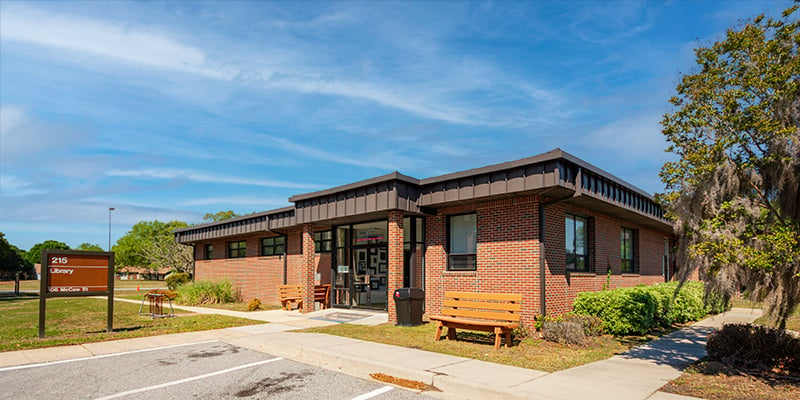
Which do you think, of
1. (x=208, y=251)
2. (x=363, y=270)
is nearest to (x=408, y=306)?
(x=363, y=270)

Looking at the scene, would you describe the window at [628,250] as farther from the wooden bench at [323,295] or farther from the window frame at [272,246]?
the window frame at [272,246]

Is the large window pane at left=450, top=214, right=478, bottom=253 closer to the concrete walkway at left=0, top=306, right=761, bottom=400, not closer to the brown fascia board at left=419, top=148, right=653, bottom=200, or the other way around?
the brown fascia board at left=419, top=148, right=653, bottom=200

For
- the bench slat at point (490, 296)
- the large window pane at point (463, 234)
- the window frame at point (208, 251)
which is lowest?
the bench slat at point (490, 296)

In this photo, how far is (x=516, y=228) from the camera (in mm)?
12117

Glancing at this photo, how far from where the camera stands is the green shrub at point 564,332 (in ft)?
33.0

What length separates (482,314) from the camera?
10430 mm

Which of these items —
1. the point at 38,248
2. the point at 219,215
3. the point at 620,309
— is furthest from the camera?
the point at 38,248

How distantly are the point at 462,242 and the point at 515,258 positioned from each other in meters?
1.98

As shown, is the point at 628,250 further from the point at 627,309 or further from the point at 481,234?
the point at 481,234

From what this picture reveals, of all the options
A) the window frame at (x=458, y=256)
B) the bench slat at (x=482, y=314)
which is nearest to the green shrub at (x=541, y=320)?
the bench slat at (x=482, y=314)

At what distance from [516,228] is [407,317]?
373 cm

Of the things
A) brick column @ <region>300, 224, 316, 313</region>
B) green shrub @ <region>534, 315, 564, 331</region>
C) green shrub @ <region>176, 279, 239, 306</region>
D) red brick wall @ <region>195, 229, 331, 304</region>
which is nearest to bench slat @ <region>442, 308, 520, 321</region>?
green shrub @ <region>534, 315, 564, 331</region>

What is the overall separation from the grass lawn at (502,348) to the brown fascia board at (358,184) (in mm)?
4080

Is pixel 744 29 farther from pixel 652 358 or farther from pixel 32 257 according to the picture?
pixel 32 257
